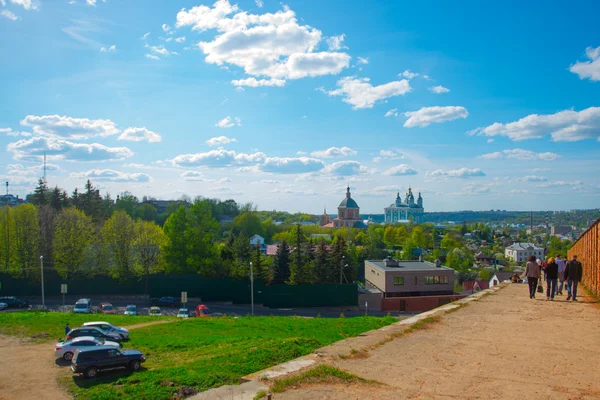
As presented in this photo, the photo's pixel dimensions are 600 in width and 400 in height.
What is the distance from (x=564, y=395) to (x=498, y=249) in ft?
436

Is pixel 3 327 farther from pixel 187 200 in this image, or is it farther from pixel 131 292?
pixel 187 200

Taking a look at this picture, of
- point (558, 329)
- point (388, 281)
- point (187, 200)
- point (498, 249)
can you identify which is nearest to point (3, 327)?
point (558, 329)

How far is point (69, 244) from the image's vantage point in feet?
128

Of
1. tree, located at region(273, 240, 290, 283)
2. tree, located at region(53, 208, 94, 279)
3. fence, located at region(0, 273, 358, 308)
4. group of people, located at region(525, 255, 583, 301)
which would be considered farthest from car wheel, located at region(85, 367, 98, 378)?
tree, located at region(273, 240, 290, 283)

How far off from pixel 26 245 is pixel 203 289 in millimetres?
17192

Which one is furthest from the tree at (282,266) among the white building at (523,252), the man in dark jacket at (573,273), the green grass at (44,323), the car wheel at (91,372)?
the white building at (523,252)

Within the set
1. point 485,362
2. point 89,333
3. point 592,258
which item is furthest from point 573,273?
point 89,333

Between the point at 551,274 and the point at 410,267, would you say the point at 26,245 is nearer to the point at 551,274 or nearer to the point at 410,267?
the point at 410,267

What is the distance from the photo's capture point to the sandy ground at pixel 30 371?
9.29 metres

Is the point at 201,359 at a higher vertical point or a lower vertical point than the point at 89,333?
higher

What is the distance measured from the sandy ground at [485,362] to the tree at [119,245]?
34697 millimetres

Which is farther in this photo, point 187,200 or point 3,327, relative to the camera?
point 187,200

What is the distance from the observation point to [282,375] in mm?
6223

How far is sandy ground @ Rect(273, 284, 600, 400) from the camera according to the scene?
18.0ft
